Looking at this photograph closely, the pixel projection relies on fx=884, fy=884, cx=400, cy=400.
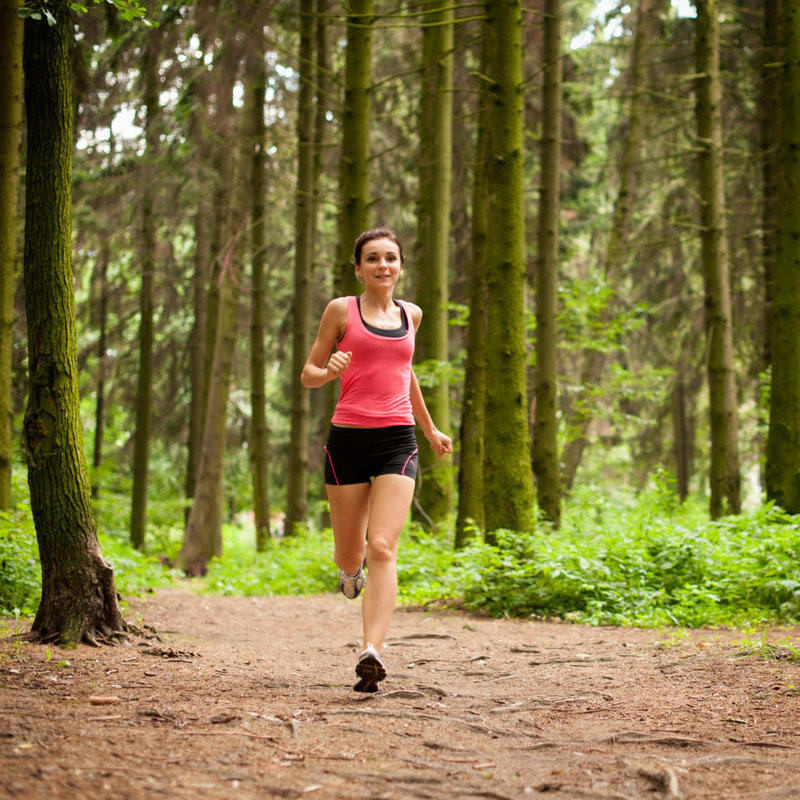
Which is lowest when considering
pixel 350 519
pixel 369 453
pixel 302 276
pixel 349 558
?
pixel 349 558

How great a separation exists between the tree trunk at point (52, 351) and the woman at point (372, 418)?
1662 millimetres

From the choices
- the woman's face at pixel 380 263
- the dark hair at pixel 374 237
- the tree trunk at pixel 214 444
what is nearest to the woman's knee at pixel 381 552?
the woman's face at pixel 380 263

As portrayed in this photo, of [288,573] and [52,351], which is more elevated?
[52,351]

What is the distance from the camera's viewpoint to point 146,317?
17.4 meters

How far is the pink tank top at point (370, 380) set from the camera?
477 centimetres

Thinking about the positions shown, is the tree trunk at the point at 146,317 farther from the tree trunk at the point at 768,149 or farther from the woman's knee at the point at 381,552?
the woman's knee at the point at 381,552

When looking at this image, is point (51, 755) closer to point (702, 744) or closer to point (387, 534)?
point (387, 534)

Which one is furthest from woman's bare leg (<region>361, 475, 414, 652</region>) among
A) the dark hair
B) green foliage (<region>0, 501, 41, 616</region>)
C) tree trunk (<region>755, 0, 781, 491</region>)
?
tree trunk (<region>755, 0, 781, 491</region>)

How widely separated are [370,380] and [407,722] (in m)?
1.77

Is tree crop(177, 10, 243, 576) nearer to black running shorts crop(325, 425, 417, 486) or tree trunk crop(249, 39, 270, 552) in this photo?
tree trunk crop(249, 39, 270, 552)

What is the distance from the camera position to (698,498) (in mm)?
27031

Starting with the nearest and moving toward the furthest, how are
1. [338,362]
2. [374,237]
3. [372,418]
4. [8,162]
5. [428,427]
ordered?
[338,362] → [372,418] → [374,237] → [428,427] → [8,162]

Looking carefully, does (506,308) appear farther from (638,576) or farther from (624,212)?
(624,212)

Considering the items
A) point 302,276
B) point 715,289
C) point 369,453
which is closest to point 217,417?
point 302,276
